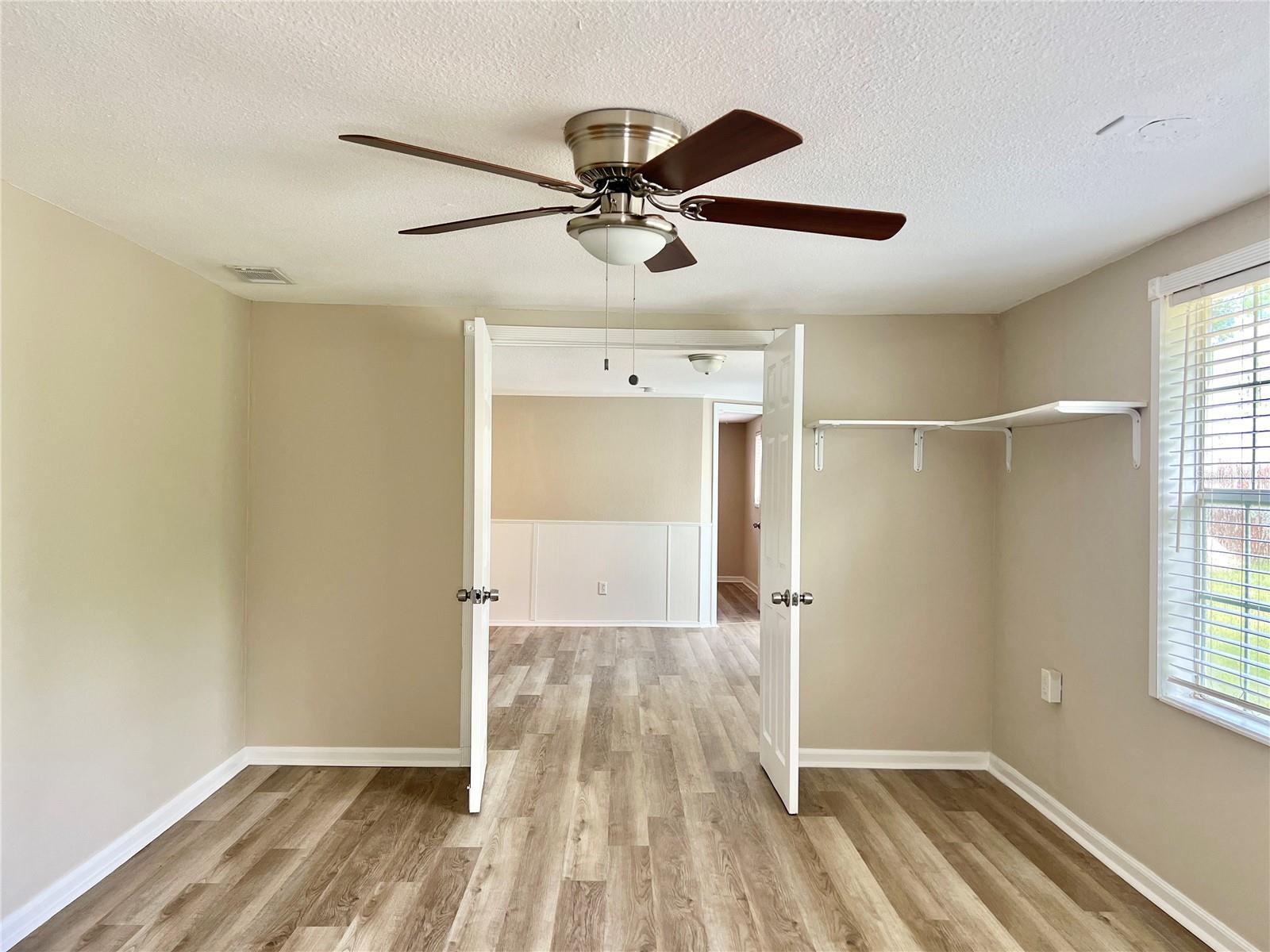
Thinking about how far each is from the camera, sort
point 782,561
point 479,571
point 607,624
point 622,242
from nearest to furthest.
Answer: point 622,242 → point 479,571 → point 782,561 → point 607,624

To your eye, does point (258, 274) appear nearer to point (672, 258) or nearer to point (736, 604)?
point (672, 258)

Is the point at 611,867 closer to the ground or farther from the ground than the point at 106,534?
closer to the ground

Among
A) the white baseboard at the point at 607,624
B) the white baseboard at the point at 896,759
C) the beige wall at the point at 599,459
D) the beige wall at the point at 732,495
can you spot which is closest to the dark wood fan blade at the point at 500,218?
the white baseboard at the point at 896,759

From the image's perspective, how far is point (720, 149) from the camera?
1361 mm

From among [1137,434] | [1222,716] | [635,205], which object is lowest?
[1222,716]

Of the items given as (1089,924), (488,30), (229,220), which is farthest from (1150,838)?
A: (229,220)

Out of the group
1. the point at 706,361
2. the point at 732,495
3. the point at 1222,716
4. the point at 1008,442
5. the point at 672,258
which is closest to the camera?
Result: the point at 672,258

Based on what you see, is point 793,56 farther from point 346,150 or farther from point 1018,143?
point 346,150

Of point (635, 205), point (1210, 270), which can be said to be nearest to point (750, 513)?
point (1210, 270)

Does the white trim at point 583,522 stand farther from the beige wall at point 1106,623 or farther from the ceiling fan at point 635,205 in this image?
the ceiling fan at point 635,205

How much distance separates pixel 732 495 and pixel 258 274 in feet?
27.0

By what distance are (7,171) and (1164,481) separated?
12.1ft

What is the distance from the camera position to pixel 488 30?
1371mm

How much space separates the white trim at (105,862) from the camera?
2223mm
